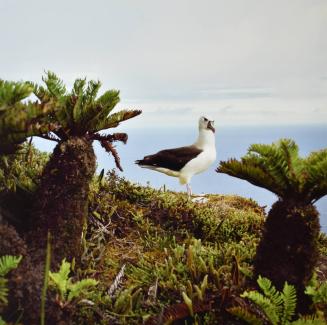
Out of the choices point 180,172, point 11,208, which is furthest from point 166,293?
point 180,172

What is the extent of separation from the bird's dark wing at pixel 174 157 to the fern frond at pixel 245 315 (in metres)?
4.13

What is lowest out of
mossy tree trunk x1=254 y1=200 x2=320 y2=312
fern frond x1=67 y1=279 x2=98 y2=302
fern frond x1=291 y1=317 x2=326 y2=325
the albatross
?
fern frond x1=291 y1=317 x2=326 y2=325

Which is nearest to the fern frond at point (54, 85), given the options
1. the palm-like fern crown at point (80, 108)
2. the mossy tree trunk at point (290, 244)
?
the palm-like fern crown at point (80, 108)

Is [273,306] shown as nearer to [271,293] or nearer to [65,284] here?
[271,293]

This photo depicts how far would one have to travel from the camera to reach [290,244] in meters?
6.52

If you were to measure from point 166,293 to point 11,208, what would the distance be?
7.04 feet

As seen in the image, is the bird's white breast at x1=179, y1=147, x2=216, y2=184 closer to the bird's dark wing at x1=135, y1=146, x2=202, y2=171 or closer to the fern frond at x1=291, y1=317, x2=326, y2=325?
the bird's dark wing at x1=135, y1=146, x2=202, y2=171

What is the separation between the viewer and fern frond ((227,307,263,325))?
6309 millimetres

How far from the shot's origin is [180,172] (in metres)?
10.3

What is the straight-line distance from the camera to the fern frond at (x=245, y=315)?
631 cm

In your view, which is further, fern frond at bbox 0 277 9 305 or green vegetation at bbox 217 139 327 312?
green vegetation at bbox 217 139 327 312

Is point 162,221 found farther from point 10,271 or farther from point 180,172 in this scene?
point 10,271

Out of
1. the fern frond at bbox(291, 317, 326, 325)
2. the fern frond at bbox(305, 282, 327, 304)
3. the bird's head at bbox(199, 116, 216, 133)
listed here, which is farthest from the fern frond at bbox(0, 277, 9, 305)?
the bird's head at bbox(199, 116, 216, 133)

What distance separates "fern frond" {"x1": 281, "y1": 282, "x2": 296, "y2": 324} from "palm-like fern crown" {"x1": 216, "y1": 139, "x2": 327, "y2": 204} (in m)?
0.95
